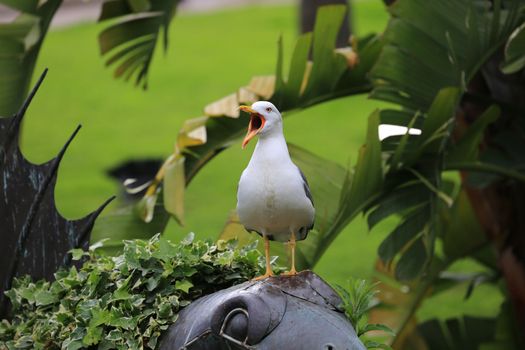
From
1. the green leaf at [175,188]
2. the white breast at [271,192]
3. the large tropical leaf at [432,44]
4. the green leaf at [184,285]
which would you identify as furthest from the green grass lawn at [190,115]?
the white breast at [271,192]

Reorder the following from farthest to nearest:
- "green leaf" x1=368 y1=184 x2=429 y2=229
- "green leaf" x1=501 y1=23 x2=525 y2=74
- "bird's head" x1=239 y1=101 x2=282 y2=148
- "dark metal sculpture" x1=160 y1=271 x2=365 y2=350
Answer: "green leaf" x1=368 y1=184 x2=429 y2=229 → "green leaf" x1=501 y1=23 x2=525 y2=74 → "bird's head" x1=239 y1=101 x2=282 y2=148 → "dark metal sculpture" x1=160 y1=271 x2=365 y2=350

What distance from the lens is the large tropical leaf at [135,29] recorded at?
6.20m

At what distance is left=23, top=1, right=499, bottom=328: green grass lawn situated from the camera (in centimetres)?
1038

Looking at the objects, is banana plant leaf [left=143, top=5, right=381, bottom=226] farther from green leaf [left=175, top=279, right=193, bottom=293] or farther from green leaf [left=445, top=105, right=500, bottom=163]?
green leaf [left=175, top=279, right=193, bottom=293]

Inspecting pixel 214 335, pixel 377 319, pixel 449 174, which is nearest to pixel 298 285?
pixel 214 335

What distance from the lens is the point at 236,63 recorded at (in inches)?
600

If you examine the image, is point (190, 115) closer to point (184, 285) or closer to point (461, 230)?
point (461, 230)

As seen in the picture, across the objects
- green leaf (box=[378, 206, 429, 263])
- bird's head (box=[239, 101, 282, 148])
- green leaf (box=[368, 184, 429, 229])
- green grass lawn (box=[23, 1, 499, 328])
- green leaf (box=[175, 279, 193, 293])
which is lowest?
green grass lawn (box=[23, 1, 499, 328])

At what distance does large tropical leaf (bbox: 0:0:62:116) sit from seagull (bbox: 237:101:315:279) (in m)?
2.55

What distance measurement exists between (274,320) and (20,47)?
319 centimetres

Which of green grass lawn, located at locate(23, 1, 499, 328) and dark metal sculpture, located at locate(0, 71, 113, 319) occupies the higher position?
dark metal sculpture, located at locate(0, 71, 113, 319)

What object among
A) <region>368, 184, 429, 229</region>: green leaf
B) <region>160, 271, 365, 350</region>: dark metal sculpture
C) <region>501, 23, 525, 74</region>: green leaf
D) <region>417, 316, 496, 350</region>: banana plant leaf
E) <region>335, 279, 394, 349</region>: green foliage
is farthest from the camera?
<region>417, 316, 496, 350</region>: banana plant leaf

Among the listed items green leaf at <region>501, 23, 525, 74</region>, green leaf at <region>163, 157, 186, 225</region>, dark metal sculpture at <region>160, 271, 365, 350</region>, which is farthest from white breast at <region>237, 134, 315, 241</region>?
green leaf at <region>501, 23, 525, 74</region>

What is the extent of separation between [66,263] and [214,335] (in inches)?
44.6
